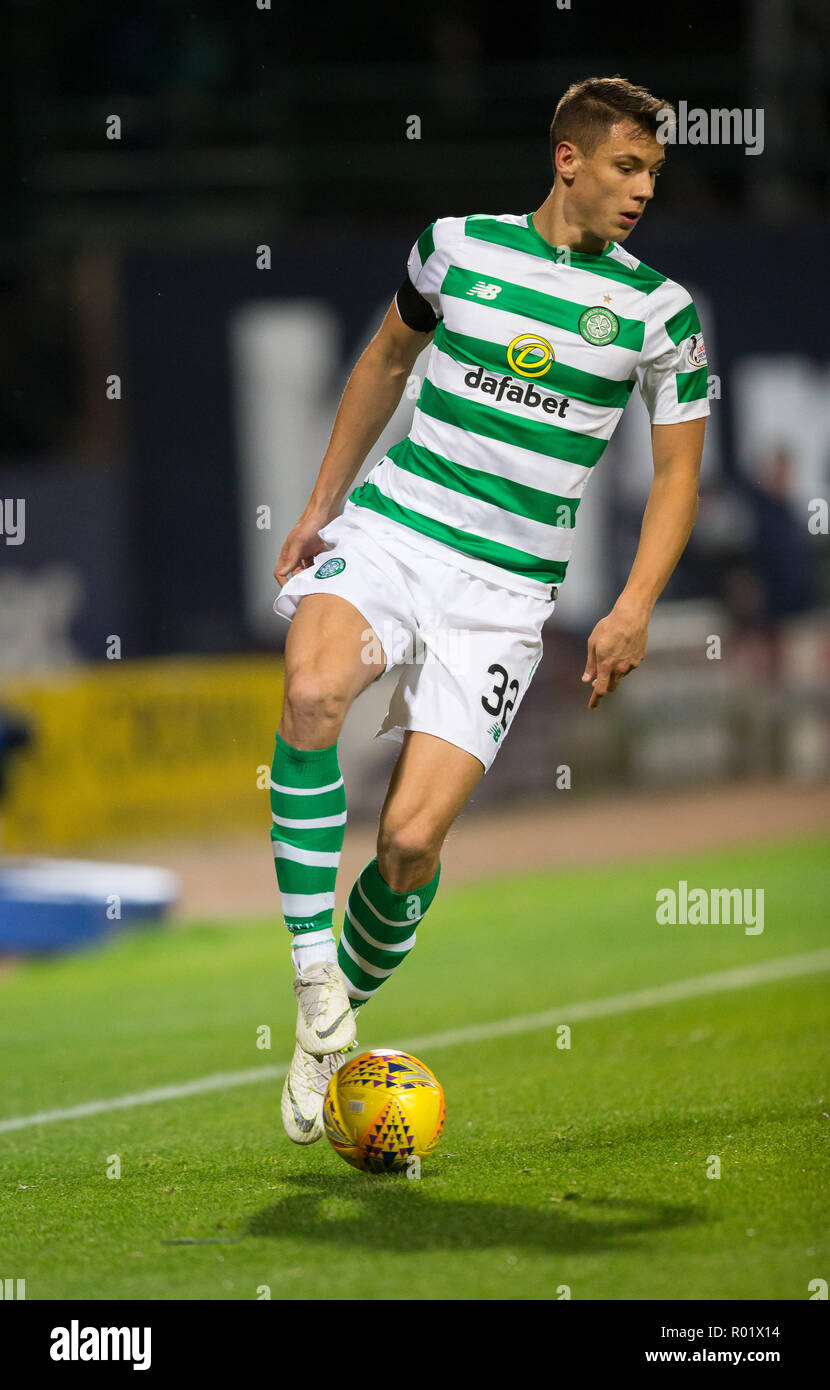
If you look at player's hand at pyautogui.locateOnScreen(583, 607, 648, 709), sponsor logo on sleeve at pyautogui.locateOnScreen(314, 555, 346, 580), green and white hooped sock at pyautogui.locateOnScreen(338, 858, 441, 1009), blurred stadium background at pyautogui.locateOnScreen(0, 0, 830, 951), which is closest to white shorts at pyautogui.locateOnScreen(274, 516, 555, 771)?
sponsor logo on sleeve at pyautogui.locateOnScreen(314, 555, 346, 580)

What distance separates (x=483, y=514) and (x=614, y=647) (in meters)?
0.54

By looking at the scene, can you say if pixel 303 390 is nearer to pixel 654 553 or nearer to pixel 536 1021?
pixel 536 1021

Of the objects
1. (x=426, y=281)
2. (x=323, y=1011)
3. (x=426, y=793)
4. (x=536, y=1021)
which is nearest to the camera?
(x=323, y=1011)

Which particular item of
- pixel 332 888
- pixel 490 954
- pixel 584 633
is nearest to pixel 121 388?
pixel 584 633

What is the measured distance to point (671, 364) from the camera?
464 centimetres

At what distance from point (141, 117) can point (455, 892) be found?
305 inches

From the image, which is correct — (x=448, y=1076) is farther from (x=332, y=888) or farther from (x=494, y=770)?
(x=494, y=770)

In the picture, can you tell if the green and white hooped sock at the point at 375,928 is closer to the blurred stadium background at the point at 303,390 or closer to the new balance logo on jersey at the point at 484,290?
the new balance logo on jersey at the point at 484,290

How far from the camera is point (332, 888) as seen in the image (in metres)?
4.45

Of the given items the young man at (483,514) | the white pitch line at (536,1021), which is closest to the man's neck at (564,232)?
the young man at (483,514)

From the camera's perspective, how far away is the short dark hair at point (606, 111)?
4484 millimetres

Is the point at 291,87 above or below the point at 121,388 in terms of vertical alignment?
above

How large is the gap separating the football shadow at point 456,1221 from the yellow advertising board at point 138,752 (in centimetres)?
854

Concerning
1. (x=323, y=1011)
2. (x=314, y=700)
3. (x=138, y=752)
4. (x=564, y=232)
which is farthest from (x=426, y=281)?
(x=138, y=752)
